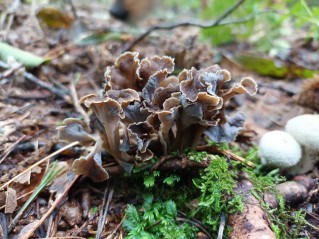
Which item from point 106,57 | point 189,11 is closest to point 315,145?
point 106,57

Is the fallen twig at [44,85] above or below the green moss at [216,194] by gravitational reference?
above

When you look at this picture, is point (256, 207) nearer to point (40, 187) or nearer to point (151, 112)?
point (151, 112)

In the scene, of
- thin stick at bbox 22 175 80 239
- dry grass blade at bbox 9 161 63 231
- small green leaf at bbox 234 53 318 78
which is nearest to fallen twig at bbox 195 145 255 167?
thin stick at bbox 22 175 80 239

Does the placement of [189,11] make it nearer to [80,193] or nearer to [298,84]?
[298,84]

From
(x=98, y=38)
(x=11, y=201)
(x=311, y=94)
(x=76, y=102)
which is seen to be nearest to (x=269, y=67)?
(x=311, y=94)

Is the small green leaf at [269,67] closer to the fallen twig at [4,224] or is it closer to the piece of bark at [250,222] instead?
the piece of bark at [250,222]

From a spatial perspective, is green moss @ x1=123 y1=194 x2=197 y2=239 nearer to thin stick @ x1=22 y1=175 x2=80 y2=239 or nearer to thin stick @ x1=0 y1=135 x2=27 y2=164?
thin stick @ x1=22 y1=175 x2=80 y2=239

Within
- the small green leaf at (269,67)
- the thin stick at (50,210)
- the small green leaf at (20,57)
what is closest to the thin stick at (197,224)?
the thin stick at (50,210)
